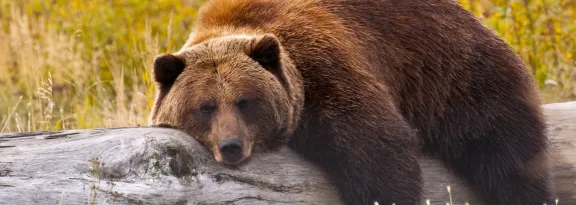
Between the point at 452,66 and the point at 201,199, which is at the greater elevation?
the point at 452,66

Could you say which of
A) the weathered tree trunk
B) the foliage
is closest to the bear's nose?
the weathered tree trunk

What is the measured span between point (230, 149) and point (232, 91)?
1.58 feet

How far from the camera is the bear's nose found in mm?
4750

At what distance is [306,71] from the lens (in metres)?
5.53

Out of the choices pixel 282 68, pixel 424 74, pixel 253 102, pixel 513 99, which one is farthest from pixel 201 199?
pixel 513 99

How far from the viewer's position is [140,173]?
4.54 metres

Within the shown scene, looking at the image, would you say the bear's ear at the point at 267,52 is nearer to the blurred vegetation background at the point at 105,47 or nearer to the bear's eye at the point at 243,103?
the bear's eye at the point at 243,103

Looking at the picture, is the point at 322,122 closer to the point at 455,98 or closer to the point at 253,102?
the point at 253,102

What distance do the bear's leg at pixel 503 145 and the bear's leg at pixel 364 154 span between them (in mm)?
795

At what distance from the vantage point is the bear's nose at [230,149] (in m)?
4.75

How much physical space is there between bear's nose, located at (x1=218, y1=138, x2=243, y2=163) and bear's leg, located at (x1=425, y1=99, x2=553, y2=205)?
1861mm

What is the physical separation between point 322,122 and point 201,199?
1.05m

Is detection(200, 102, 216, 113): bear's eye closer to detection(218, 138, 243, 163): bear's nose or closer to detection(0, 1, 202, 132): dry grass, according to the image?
detection(218, 138, 243, 163): bear's nose

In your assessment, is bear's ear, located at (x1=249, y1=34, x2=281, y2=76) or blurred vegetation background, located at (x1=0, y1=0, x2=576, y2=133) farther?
blurred vegetation background, located at (x1=0, y1=0, x2=576, y2=133)
